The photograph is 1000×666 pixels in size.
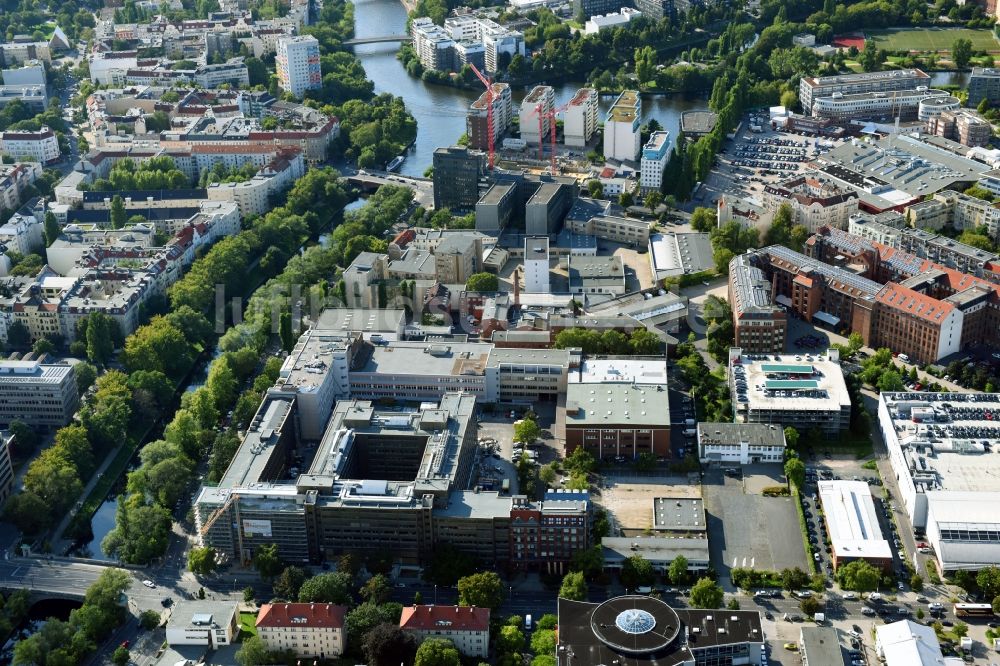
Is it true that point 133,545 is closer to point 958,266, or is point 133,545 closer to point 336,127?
point 958,266

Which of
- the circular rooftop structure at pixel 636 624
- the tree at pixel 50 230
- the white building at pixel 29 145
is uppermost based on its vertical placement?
the white building at pixel 29 145

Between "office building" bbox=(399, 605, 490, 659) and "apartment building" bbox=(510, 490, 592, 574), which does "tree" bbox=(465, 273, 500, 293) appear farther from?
"office building" bbox=(399, 605, 490, 659)

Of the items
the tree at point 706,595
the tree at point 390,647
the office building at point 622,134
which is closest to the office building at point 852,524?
the tree at point 706,595

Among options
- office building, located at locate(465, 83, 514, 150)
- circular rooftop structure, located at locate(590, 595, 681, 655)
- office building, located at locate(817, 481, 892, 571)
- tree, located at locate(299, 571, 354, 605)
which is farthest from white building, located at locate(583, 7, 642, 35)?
circular rooftop structure, located at locate(590, 595, 681, 655)

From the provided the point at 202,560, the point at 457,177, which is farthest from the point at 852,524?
the point at 457,177

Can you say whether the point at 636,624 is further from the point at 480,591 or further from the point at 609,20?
the point at 609,20

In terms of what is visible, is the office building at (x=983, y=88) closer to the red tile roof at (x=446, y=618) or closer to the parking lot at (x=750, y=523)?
the parking lot at (x=750, y=523)
